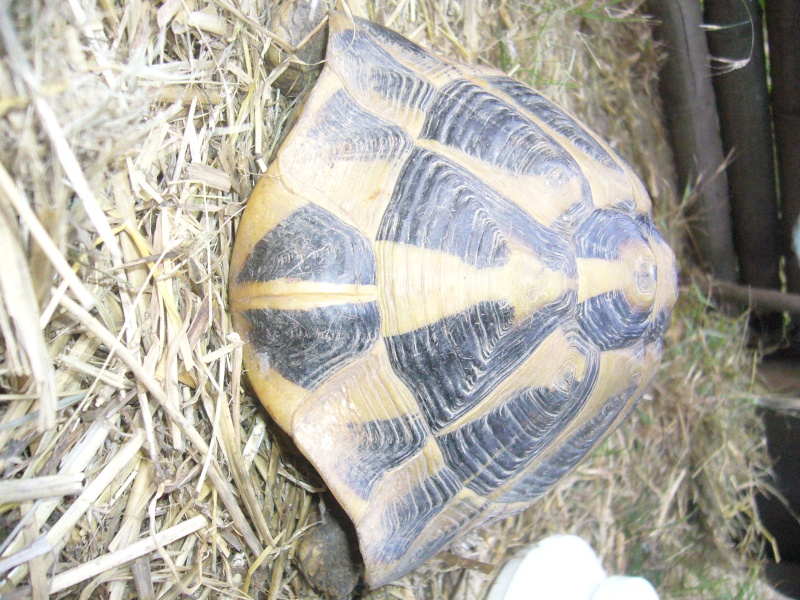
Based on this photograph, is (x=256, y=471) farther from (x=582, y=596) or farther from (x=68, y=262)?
(x=582, y=596)

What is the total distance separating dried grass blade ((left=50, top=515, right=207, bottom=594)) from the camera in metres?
1.52

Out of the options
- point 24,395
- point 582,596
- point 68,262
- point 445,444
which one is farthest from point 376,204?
point 582,596

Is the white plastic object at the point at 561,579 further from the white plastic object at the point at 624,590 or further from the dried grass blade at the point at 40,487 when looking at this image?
the dried grass blade at the point at 40,487

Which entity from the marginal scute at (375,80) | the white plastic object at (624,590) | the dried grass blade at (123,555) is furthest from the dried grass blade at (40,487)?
the white plastic object at (624,590)

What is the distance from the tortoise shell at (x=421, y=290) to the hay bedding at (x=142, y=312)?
206mm

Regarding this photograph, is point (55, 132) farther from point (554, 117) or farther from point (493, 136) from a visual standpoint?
point (554, 117)

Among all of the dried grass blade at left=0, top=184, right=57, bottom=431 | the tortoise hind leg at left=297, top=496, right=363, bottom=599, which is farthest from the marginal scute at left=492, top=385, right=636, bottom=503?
the dried grass blade at left=0, top=184, right=57, bottom=431

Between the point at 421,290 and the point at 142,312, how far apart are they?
0.75 meters

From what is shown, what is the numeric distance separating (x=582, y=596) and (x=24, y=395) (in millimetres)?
1959

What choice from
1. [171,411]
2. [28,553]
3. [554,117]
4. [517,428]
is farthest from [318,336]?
[554,117]

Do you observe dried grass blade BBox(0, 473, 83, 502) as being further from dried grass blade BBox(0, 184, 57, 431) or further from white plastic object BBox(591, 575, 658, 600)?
white plastic object BBox(591, 575, 658, 600)

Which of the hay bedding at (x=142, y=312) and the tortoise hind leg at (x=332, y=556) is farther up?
the hay bedding at (x=142, y=312)

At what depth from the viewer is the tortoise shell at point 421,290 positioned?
1499 mm

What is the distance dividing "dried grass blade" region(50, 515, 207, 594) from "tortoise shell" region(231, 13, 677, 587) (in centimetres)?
47
